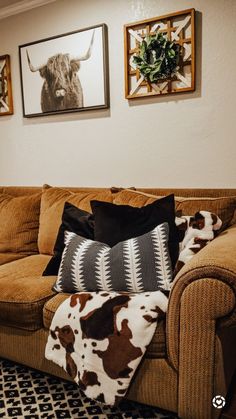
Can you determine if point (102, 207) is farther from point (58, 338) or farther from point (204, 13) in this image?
point (204, 13)

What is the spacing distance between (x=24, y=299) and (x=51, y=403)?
0.45 meters

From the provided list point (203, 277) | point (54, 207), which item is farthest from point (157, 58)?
point (203, 277)

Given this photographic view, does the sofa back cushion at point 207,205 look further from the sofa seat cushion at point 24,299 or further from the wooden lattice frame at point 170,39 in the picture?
the wooden lattice frame at point 170,39

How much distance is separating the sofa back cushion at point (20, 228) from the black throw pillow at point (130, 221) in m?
0.74

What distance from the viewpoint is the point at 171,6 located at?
221cm

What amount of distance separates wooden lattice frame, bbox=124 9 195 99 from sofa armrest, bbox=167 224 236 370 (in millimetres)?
1248

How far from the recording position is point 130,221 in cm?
172

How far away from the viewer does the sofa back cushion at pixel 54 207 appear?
216 centimetres

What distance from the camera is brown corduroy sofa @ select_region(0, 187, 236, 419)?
4.03 ft

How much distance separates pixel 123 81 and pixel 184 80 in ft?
1.44

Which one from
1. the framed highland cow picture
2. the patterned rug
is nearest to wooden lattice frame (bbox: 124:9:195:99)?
the framed highland cow picture

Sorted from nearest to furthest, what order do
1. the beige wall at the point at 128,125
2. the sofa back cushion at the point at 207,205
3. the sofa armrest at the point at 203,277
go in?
the sofa armrest at the point at 203,277
the sofa back cushion at the point at 207,205
the beige wall at the point at 128,125

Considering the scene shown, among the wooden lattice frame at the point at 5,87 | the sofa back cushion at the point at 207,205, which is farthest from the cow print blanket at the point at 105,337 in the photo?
the wooden lattice frame at the point at 5,87

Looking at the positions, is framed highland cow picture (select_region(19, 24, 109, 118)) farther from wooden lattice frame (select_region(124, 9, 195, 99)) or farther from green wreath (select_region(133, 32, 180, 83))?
green wreath (select_region(133, 32, 180, 83))
